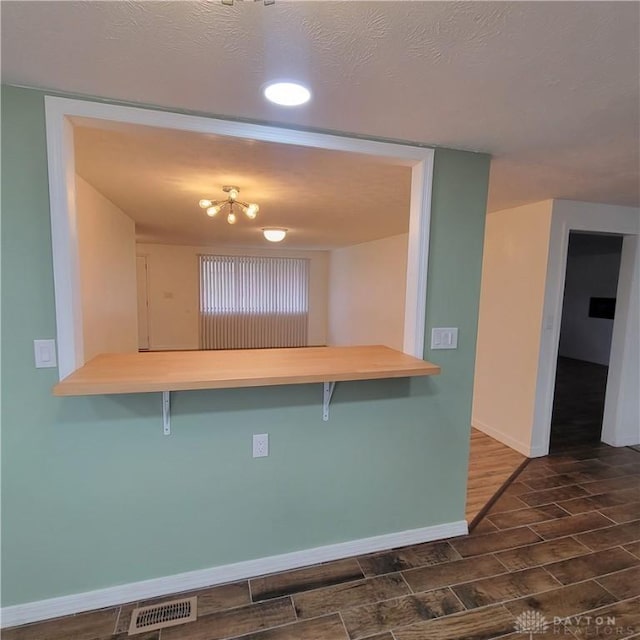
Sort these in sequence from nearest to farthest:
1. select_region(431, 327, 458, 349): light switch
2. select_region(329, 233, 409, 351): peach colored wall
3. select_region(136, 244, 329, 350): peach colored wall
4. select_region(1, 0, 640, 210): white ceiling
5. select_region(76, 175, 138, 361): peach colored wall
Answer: select_region(1, 0, 640, 210): white ceiling
select_region(431, 327, 458, 349): light switch
select_region(76, 175, 138, 361): peach colored wall
select_region(329, 233, 409, 351): peach colored wall
select_region(136, 244, 329, 350): peach colored wall

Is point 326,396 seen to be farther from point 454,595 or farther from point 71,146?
point 71,146

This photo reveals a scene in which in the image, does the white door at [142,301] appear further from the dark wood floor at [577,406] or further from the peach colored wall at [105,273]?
the dark wood floor at [577,406]

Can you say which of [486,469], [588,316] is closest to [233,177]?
[486,469]

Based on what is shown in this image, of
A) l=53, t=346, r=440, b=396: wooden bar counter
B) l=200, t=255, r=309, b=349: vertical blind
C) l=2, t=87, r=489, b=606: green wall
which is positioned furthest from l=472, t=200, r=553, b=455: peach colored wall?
l=200, t=255, r=309, b=349: vertical blind

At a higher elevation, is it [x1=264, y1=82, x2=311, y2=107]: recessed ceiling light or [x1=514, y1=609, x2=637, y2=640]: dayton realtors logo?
[x1=264, y1=82, x2=311, y2=107]: recessed ceiling light

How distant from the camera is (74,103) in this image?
1517 millimetres

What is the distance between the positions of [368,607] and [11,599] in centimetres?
161

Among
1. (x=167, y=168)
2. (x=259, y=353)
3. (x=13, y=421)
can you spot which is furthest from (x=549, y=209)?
(x=13, y=421)

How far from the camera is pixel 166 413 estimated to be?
177 cm

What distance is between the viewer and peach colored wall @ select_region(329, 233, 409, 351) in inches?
218

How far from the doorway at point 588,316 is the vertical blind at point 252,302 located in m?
5.28

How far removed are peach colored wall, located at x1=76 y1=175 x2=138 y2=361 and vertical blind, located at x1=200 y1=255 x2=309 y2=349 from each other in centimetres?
374

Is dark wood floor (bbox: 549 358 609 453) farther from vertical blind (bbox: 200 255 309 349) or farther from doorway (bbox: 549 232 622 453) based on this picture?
vertical blind (bbox: 200 255 309 349)

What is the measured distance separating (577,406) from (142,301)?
764 centimetres
